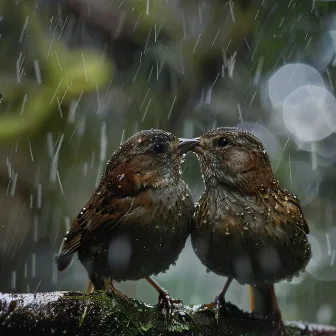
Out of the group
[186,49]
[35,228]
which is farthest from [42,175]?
[186,49]

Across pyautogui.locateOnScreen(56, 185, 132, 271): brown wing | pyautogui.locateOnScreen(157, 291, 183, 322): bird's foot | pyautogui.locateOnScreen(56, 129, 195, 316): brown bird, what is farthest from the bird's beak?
pyautogui.locateOnScreen(157, 291, 183, 322): bird's foot

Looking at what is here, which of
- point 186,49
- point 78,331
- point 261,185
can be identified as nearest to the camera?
point 78,331

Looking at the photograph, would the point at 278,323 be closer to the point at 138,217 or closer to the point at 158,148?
the point at 138,217

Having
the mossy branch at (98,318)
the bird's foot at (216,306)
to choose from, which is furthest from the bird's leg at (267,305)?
the bird's foot at (216,306)

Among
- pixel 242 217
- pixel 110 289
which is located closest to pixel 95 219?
pixel 110 289

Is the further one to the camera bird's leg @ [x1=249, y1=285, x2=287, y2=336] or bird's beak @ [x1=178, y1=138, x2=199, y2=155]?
bird's leg @ [x1=249, y1=285, x2=287, y2=336]

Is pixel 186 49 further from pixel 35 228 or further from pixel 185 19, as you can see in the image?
pixel 35 228

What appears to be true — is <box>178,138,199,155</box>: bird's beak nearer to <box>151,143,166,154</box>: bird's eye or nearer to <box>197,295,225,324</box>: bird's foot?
<box>151,143,166,154</box>: bird's eye
